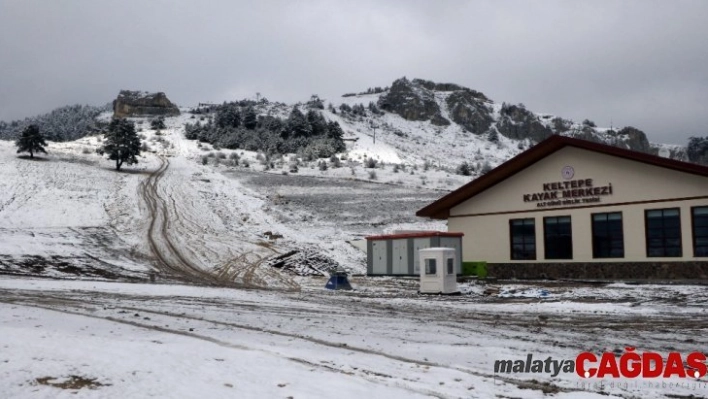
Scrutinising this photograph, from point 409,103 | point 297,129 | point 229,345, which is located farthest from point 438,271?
point 409,103

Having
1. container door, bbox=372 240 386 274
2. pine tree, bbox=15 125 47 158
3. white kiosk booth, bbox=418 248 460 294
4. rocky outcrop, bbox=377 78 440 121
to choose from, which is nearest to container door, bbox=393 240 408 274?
container door, bbox=372 240 386 274

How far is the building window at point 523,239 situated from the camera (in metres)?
32.3

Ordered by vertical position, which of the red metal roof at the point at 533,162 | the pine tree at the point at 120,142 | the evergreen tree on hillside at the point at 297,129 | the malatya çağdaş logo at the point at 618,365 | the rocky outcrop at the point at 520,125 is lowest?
the malatya çağdaş logo at the point at 618,365

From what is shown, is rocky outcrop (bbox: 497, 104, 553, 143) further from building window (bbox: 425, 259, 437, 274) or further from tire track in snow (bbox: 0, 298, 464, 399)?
tire track in snow (bbox: 0, 298, 464, 399)

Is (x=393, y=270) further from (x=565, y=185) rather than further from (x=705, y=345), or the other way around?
→ (x=705, y=345)

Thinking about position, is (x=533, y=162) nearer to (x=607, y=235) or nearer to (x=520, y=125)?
(x=607, y=235)

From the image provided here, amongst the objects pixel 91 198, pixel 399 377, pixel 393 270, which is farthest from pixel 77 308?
pixel 91 198

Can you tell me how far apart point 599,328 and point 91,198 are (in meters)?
45.3

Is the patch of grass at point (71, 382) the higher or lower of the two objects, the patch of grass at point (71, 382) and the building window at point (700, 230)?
the lower

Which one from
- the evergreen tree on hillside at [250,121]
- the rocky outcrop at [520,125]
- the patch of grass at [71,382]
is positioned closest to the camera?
the patch of grass at [71,382]

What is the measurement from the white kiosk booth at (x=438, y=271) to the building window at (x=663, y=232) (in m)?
10.1

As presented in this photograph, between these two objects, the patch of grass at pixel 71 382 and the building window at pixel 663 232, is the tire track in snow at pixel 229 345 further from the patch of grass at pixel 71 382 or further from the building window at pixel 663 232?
the building window at pixel 663 232

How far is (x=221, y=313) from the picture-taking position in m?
15.2

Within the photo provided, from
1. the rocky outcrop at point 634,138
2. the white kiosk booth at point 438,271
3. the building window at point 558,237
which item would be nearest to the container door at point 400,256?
the building window at point 558,237
